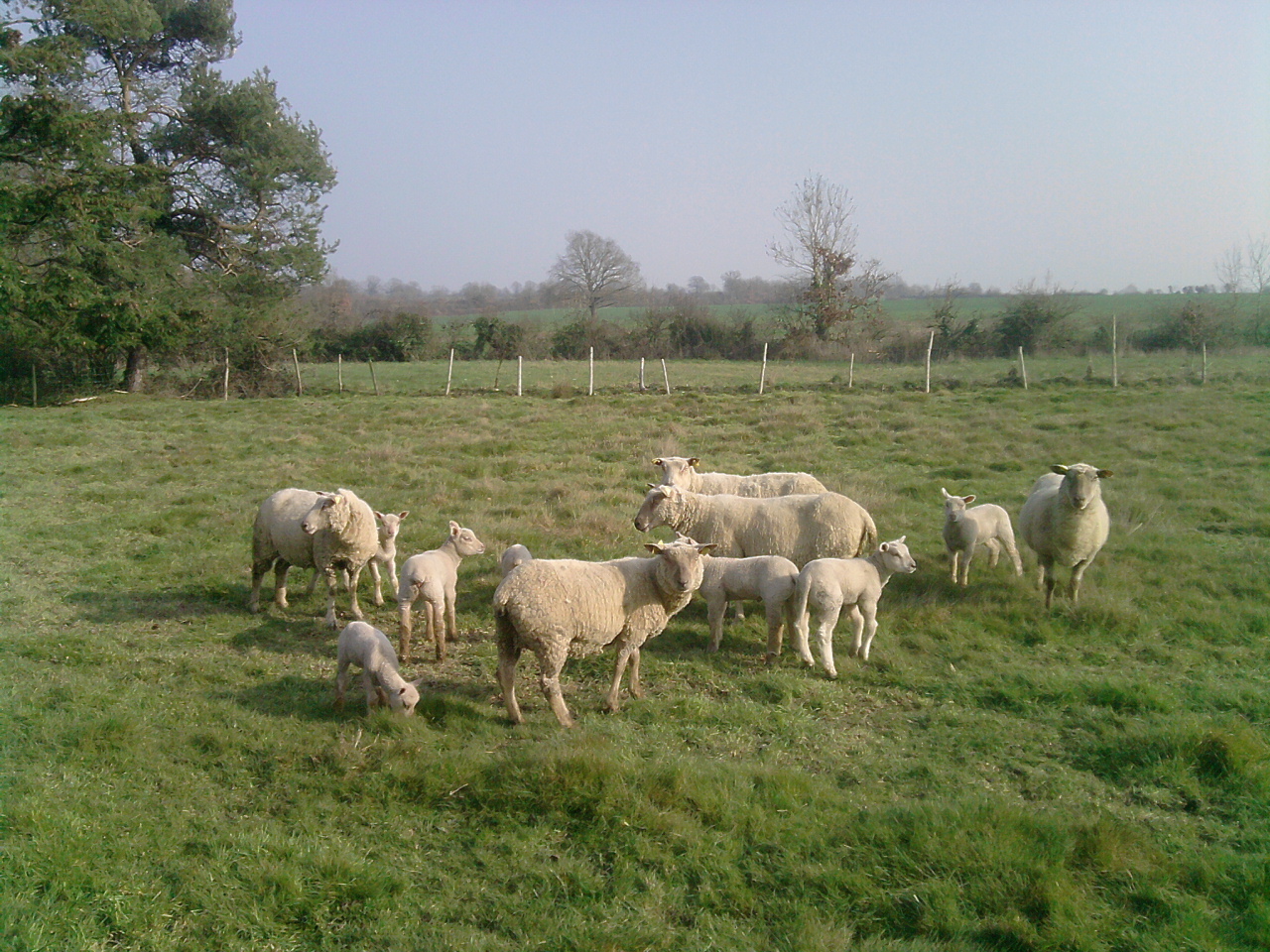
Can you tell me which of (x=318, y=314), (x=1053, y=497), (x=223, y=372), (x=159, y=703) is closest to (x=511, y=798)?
(x=159, y=703)

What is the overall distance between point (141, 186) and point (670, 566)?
99.7ft

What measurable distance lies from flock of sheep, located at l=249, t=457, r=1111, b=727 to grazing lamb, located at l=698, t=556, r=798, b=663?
13mm

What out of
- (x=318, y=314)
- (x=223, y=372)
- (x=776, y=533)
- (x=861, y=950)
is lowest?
(x=861, y=950)

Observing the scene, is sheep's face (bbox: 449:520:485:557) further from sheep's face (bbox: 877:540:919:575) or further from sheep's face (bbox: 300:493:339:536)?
sheep's face (bbox: 877:540:919:575)

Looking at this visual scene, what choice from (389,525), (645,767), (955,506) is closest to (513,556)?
(389,525)

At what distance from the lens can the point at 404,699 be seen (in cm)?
627

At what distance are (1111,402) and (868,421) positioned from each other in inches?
290

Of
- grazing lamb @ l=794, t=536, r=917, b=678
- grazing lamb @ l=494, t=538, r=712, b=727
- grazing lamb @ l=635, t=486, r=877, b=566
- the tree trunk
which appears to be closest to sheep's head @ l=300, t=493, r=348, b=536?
grazing lamb @ l=494, t=538, r=712, b=727

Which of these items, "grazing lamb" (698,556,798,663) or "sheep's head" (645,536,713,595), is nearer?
"sheep's head" (645,536,713,595)

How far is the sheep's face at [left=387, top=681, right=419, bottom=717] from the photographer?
629cm

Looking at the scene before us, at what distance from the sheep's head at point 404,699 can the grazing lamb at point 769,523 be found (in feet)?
11.4

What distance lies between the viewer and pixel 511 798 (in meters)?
5.18

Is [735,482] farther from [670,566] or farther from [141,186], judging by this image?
[141,186]

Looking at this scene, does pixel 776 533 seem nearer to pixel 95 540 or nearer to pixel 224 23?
pixel 95 540
